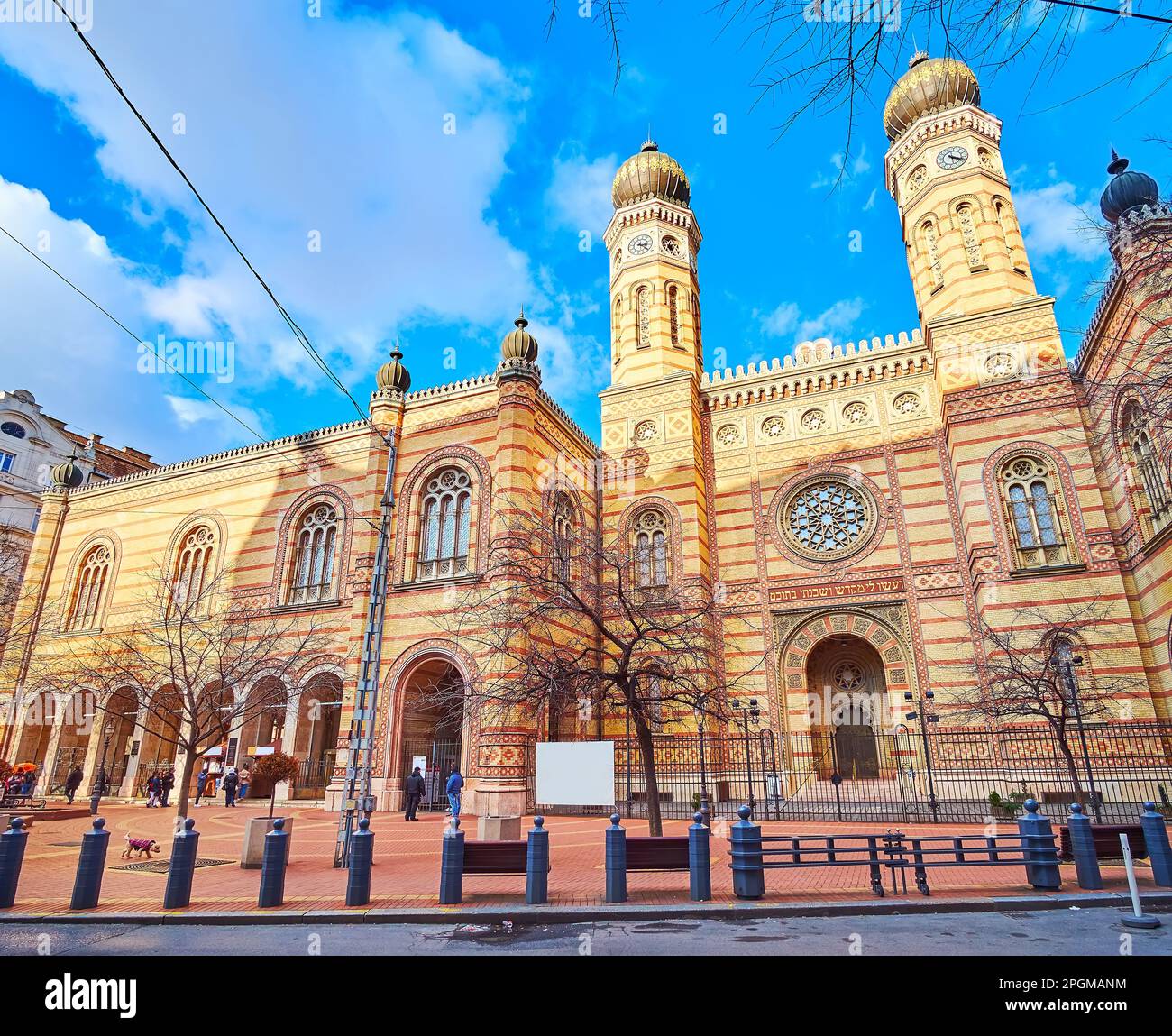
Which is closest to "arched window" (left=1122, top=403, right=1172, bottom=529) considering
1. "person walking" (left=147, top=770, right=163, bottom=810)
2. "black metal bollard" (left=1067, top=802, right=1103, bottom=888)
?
"black metal bollard" (left=1067, top=802, right=1103, bottom=888)

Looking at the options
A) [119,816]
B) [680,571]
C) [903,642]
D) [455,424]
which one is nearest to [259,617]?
[119,816]

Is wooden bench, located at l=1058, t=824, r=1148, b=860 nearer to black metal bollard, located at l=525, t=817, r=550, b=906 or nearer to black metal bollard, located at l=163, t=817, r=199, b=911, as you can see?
black metal bollard, located at l=525, t=817, r=550, b=906

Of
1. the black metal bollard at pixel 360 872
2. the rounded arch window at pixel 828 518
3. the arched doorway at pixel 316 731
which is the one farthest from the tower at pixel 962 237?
the arched doorway at pixel 316 731

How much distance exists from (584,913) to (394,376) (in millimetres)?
19124

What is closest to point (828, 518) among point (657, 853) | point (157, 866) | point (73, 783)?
point (657, 853)

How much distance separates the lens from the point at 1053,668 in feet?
54.7

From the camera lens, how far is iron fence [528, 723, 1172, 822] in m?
15.8

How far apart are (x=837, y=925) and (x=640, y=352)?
21756mm

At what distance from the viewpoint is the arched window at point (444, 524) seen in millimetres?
21172

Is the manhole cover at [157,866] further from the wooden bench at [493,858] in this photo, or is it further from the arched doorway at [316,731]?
the arched doorway at [316,731]

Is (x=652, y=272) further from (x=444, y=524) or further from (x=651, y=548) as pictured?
(x=444, y=524)

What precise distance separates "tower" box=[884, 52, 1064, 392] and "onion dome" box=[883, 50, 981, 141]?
3cm
